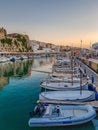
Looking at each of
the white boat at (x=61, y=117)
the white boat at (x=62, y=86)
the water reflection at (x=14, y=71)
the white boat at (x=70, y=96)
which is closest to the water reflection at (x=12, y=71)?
the water reflection at (x=14, y=71)

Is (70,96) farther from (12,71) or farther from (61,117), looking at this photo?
(12,71)

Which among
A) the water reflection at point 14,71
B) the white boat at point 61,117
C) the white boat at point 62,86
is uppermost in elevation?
the white boat at point 62,86

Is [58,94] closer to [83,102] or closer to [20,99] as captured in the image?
[83,102]

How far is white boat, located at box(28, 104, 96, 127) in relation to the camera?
17.5 meters

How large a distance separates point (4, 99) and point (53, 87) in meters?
5.92

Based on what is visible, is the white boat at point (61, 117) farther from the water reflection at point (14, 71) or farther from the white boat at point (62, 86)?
the water reflection at point (14, 71)

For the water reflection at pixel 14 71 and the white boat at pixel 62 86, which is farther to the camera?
the water reflection at pixel 14 71

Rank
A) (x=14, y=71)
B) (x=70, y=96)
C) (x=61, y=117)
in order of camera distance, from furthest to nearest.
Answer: (x=14, y=71)
(x=70, y=96)
(x=61, y=117)

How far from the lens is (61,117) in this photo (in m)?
17.8

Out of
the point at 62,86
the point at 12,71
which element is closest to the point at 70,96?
the point at 62,86

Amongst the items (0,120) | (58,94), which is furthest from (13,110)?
(58,94)

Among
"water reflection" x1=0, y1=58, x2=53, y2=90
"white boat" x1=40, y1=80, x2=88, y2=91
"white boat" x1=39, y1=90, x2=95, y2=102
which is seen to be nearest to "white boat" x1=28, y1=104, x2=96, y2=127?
"white boat" x1=39, y1=90, x2=95, y2=102

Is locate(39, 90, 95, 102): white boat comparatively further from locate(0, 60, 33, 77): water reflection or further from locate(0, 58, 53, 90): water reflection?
locate(0, 60, 33, 77): water reflection

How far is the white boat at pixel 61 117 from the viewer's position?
17.5 metres
